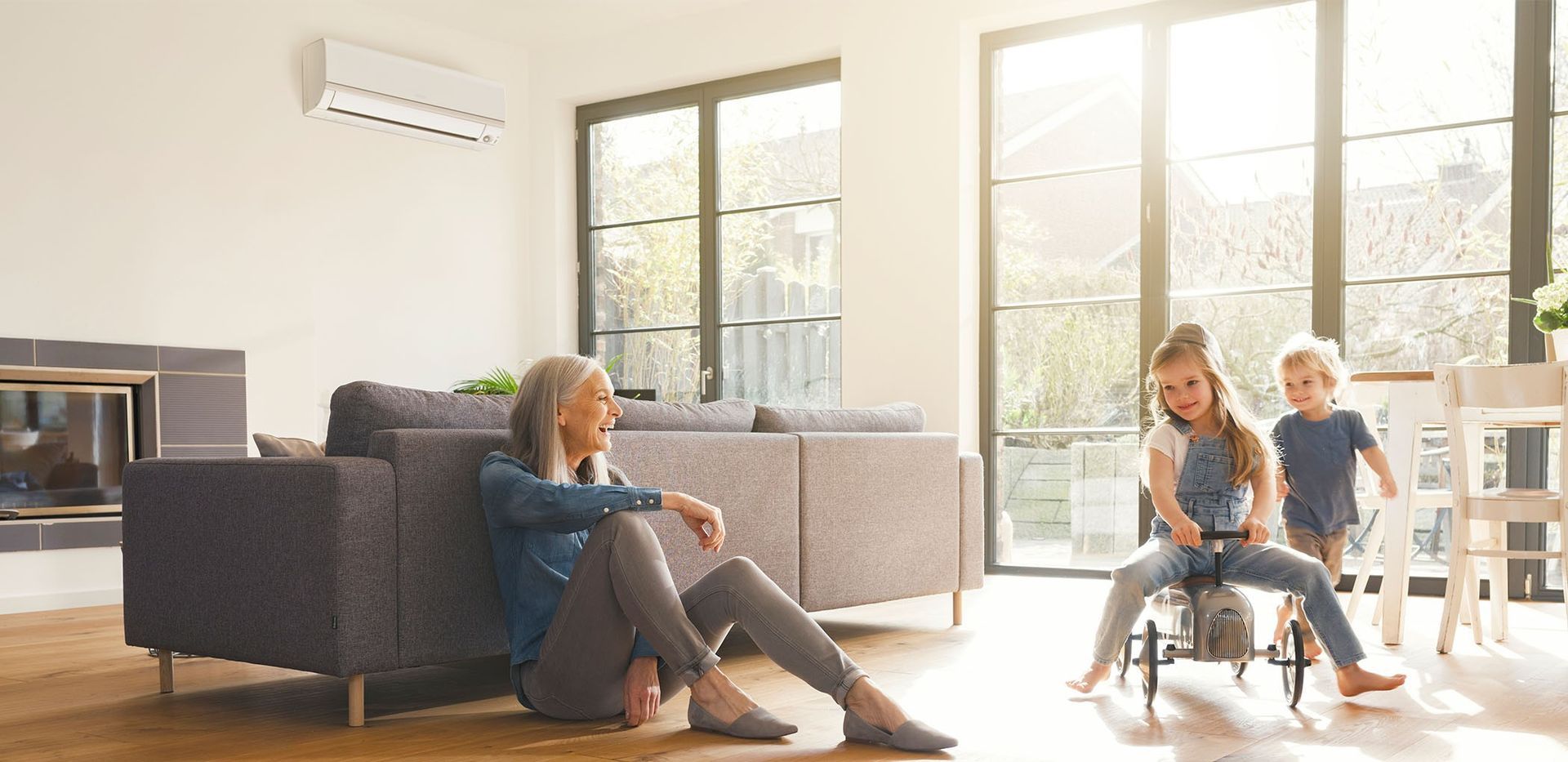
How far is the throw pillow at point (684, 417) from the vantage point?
3.13 metres

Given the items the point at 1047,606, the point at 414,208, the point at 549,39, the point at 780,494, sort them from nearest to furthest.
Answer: the point at 780,494
the point at 1047,606
the point at 414,208
the point at 549,39

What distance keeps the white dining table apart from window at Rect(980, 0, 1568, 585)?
1270 millimetres

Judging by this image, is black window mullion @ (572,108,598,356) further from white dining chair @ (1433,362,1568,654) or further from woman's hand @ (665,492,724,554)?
woman's hand @ (665,492,724,554)

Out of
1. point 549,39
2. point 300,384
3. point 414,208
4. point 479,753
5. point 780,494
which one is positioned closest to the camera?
point 479,753

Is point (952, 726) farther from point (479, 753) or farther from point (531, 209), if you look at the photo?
point (531, 209)

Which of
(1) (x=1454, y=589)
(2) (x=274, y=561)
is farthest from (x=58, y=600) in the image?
(1) (x=1454, y=589)

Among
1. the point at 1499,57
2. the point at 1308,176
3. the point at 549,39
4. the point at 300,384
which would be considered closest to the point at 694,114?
the point at 549,39

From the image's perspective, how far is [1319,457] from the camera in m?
3.52

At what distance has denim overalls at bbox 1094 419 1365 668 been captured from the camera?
8.91 ft

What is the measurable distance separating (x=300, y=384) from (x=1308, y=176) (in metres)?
4.60

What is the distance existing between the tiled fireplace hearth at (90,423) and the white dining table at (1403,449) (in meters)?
4.33

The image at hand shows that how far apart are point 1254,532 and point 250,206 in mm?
4901

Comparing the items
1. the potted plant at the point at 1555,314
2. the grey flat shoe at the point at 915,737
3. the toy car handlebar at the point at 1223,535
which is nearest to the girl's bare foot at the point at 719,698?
A: the grey flat shoe at the point at 915,737

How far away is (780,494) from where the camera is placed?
3.53 meters
